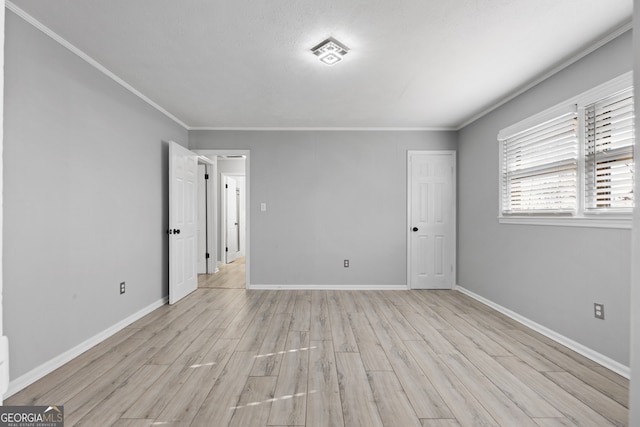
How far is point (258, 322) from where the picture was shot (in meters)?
3.41

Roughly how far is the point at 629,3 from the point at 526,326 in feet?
9.00

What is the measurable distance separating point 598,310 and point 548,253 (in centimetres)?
63

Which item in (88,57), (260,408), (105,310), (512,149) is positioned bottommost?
(260,408)

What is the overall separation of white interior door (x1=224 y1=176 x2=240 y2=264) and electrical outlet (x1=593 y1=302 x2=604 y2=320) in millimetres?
6225

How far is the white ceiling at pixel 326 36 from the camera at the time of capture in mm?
2174

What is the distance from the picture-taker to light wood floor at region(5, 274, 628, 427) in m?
1.92

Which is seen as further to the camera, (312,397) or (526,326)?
(526,326)

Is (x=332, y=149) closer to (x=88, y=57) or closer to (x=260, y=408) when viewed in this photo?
(x=88, y=57)

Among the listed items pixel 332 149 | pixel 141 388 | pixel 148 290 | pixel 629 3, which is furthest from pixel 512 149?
pixel 148 290

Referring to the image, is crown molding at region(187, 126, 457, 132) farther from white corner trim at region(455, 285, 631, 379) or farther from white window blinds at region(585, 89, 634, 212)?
white corner trim at region(455, 285, 631, 379)

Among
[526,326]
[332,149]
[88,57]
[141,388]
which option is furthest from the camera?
[332,149]

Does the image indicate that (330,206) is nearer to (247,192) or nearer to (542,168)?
(247,192)

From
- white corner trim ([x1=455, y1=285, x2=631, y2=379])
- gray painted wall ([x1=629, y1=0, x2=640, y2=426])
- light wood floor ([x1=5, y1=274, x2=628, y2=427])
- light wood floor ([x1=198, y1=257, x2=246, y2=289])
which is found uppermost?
gray painted wall ([x1=629, y1=0, x2=640, y2=426])

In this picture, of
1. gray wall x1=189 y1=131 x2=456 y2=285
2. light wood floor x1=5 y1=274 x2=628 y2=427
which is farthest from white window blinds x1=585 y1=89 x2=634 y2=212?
gray wall x1=189 y1=131 x2=456 y2=285
